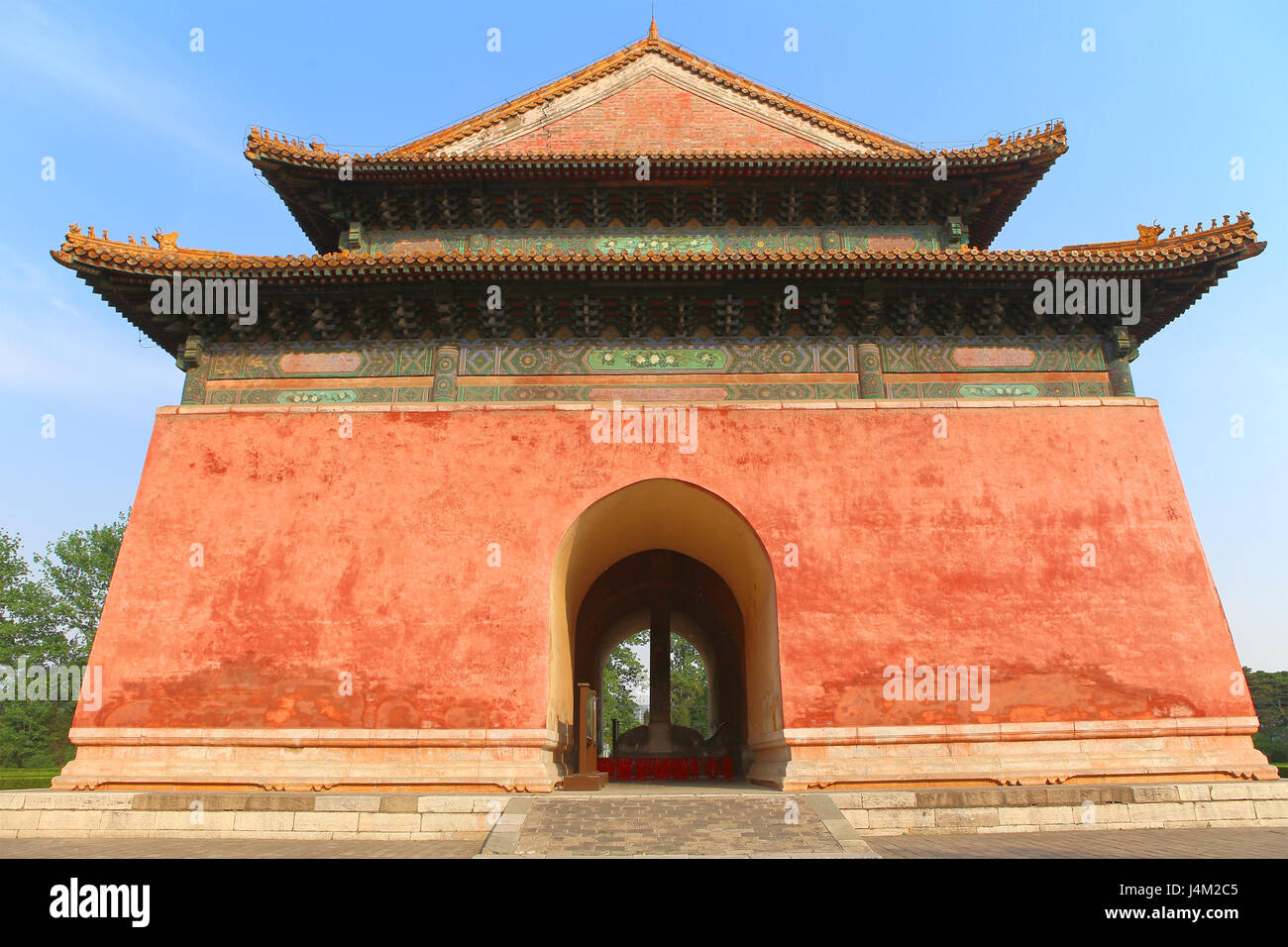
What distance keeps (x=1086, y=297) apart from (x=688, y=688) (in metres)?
39.4

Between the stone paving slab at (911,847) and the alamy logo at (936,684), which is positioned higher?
the alamy logo at (936,684)

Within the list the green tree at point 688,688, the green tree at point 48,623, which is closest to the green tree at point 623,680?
the green tree at point 688,688

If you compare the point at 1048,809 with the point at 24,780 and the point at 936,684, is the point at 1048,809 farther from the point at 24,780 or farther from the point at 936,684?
the point at 24,780

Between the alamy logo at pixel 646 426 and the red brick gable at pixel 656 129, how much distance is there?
5.82 metres

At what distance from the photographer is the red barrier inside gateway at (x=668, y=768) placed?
15.2 meters

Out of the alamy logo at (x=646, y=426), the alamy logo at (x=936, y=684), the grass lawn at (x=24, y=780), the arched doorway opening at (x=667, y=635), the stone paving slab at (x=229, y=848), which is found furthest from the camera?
the grass lawn at (x=24, y=780)

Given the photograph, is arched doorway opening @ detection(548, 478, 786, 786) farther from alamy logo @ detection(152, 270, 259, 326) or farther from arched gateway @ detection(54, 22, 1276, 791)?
alamy logo @ detection(152, 270, 259, 326)

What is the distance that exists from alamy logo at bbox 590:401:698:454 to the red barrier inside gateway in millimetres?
7353

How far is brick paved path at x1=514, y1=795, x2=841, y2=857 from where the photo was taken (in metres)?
6.83

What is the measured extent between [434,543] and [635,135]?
874cm

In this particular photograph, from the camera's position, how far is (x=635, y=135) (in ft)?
47.8
